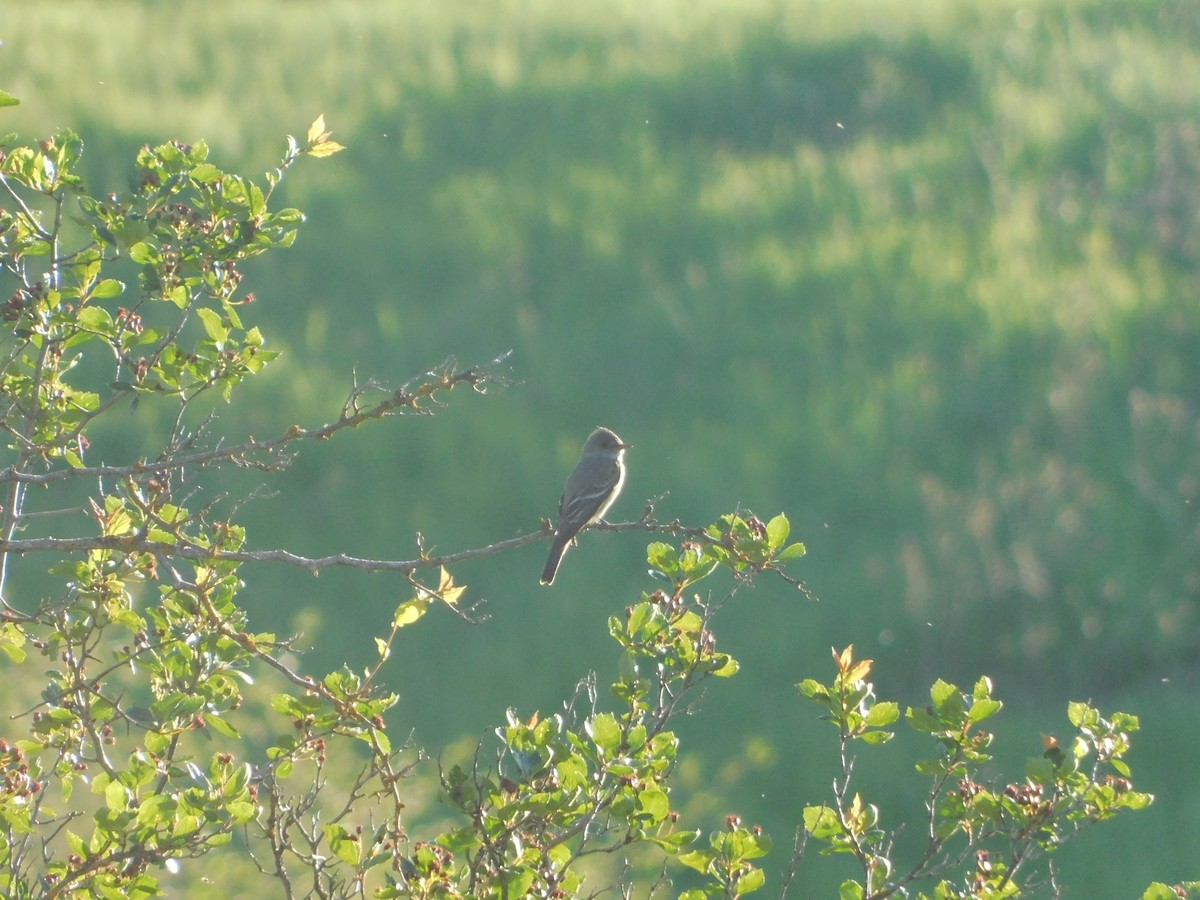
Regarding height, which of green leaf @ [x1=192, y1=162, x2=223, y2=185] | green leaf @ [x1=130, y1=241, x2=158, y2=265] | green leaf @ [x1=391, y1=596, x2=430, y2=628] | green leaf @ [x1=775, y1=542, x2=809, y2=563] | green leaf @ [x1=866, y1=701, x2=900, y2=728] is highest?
green leaf @ [x1=192, y1=162, x2=223, y2=185]

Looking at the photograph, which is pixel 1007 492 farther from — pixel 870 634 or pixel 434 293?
pixel 434 293

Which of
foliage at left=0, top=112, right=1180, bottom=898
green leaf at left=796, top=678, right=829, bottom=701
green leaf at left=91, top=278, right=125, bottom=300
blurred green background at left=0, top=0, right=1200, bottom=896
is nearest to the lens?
foliage at left=0, top=112, right=1180, bottom=898

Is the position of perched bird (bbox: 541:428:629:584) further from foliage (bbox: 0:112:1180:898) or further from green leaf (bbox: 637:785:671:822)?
green leaf (bbox: 637:785:671:822)

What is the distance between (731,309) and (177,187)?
11.6 m

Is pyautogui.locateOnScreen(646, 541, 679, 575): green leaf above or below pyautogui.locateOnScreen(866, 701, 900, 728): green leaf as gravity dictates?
above

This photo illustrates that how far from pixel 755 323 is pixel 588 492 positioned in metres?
7.97

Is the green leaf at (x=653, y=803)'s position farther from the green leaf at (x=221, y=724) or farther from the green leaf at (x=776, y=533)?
the green leaf at (x=221, y=724)

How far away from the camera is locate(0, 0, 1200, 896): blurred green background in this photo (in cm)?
1071

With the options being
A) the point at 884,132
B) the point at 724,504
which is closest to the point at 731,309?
the point at 724,504

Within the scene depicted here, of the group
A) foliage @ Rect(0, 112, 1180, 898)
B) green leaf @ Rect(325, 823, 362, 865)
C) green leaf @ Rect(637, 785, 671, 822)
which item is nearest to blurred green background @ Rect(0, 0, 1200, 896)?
foliage @ Rect(0, 112, 1180, 898)

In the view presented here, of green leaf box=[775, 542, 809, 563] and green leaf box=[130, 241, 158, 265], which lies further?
green leaf box=[130, 241, 158, 265]

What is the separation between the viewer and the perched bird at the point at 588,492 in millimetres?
6773

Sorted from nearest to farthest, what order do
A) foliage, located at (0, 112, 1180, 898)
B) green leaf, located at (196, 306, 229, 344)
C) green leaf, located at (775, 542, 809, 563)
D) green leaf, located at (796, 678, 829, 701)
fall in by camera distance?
foliage, located at (0, 112, 1180, 898) < green leaf, located at (775, 542, 809, 563) < green leaf, located at (796, 678, 829, 701) < green leaf, located at (196, 306, 229, 344)

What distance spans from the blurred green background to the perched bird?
56.8 inches
